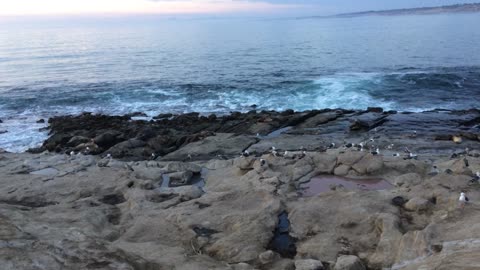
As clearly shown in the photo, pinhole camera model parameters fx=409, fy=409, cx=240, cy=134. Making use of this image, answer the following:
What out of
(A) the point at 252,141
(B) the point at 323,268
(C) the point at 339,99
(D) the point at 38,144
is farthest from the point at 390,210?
(C) the point at 339,99

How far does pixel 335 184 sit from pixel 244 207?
3.97 metres

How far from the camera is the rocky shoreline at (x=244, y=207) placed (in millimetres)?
9141

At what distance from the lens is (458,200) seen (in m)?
11.2

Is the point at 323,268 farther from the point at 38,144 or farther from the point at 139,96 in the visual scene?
the point at 139,96

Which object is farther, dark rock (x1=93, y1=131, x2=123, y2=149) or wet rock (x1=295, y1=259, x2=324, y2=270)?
dark rock (x1=93, y1=131, x2=123, y2=149)

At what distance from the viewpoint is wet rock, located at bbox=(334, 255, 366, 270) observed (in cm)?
902

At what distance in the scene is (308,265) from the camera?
9.27 meters

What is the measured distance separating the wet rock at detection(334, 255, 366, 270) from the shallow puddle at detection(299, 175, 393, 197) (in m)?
4.82

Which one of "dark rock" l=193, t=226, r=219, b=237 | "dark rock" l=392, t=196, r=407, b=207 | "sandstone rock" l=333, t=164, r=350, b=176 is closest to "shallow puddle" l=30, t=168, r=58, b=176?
"dark rock" l=193, t=226, r=219, b=237

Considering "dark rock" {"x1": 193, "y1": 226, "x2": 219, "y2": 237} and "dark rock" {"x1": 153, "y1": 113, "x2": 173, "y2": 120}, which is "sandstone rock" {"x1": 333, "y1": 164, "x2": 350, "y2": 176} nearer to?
"dark rock" {"x1": 193, "y1": 226, "x2": 219, "y2": 237}

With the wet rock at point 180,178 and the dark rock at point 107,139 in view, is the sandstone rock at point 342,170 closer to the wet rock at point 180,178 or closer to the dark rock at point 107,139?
the wet rock at point 180,178

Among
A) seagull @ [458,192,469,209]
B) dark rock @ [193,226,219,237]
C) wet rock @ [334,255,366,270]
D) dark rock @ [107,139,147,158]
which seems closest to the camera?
wet rock @ [334,255,366,270]

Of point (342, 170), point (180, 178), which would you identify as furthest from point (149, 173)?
point (342, 170)

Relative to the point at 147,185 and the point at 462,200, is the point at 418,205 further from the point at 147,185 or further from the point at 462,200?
the point at 147,185
